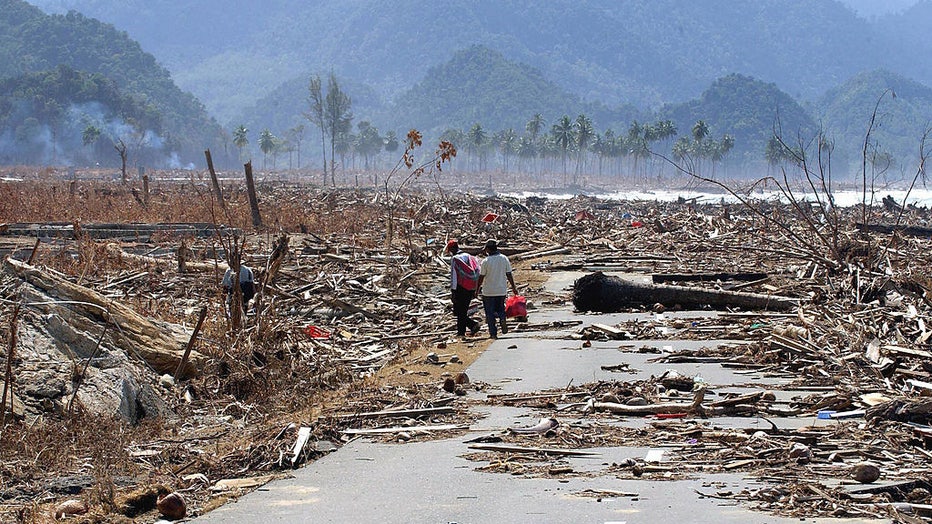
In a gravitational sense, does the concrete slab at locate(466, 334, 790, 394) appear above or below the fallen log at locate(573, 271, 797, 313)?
below

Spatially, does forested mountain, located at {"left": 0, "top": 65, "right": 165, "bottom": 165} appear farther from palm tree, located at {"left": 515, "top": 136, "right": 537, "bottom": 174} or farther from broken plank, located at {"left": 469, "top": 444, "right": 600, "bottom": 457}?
broken plank, located at {"left": 469, "top": 444, "right": 600, "bottom": 457}

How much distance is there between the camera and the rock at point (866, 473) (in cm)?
655

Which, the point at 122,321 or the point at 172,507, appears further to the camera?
the point at 122,321

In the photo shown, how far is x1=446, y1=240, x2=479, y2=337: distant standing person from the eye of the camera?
1566cm

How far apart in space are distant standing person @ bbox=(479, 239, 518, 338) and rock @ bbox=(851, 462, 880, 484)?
9.10m

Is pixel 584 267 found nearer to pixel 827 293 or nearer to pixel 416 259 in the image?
pixel 416 259

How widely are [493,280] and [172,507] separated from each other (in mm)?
9170

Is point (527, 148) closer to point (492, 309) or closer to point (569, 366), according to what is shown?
point (492, 309)

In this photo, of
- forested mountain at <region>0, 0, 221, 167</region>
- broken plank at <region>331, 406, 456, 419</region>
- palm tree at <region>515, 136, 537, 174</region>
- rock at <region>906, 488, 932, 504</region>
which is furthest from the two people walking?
palm tree at <region>515, 136, 537, 174</region>

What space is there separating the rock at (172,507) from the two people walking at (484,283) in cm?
898

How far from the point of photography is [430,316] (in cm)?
1794

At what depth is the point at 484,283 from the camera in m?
15.8

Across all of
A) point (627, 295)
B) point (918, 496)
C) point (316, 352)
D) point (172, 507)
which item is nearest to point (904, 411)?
point (918, 496)

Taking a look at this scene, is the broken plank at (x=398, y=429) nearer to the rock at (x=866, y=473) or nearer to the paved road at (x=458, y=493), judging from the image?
the paved road at (x=458, y=493)
